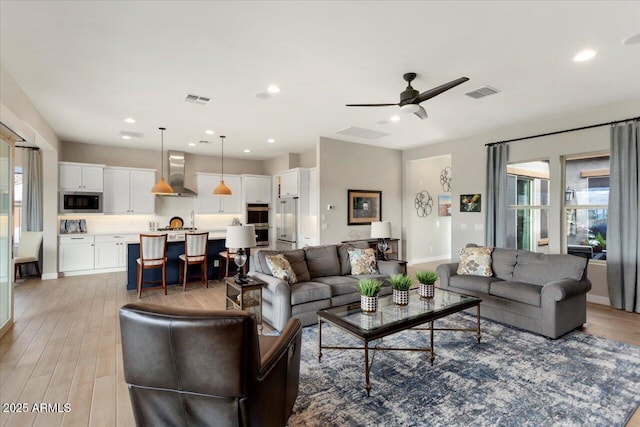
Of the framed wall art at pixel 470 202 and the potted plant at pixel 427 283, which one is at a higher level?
the framed wall art at pixel 470 202

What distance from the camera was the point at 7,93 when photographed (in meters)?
3.62

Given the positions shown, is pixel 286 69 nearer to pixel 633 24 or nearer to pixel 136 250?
pixel 633 24

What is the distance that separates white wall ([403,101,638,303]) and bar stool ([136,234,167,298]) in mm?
5736

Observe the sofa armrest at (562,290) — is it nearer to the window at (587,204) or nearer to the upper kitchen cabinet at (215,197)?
the window at (587,204)

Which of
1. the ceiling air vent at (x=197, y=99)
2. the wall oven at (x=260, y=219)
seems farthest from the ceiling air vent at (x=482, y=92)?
the wall oven at (x=260, y=219)

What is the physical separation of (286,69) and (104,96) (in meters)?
2.67

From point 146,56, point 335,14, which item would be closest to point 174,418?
point 335,14

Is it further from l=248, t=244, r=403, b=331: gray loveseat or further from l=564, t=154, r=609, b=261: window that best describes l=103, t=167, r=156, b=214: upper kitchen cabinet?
l=564, t=154, r=609, b=261: window

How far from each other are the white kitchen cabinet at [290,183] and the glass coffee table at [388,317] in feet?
15.0

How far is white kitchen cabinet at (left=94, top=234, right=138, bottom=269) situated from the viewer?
6988 mm

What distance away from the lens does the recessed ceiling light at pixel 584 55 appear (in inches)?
123

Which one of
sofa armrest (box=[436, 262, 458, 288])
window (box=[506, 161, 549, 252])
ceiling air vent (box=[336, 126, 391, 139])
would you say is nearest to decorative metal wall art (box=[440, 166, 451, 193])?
window (box=[506, 161, 549, 252])

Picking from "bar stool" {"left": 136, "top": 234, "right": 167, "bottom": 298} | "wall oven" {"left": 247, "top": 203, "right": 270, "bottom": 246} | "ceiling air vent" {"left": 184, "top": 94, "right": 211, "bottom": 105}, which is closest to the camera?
"ceiling air vent" {"left": 184, "top": 94, "right": 211, "bottom": 105}

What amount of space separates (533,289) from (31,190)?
890 cm
